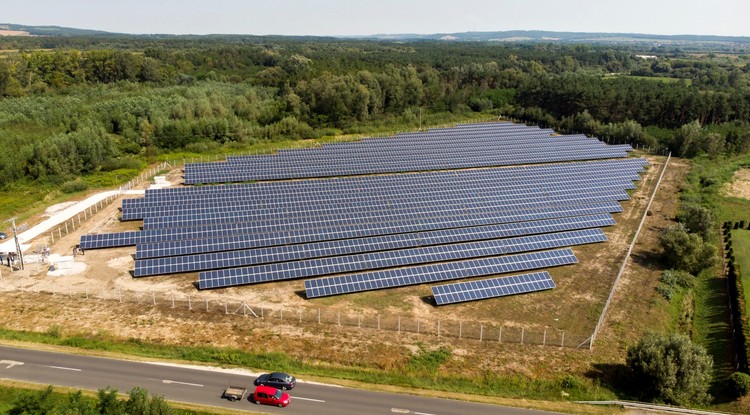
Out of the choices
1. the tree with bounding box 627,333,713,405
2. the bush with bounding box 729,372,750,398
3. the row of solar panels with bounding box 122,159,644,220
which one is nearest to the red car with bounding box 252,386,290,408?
the tree with bounding box 627,333,713,405

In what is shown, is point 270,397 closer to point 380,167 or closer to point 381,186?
point 381,186

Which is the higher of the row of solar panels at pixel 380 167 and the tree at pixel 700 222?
the row of solar panels at pixel 380 167

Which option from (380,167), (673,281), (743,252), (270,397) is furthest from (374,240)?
(743,252)

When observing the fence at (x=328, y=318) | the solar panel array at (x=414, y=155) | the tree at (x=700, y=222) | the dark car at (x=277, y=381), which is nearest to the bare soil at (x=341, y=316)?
the fence at (x=328, y=318)

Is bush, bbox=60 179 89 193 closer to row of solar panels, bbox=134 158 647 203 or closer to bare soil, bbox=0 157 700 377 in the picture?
row of solar panels, bbox=134 158 647 203

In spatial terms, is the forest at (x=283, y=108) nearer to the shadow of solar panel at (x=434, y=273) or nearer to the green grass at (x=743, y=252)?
the green grass at (x=743, y=252)
